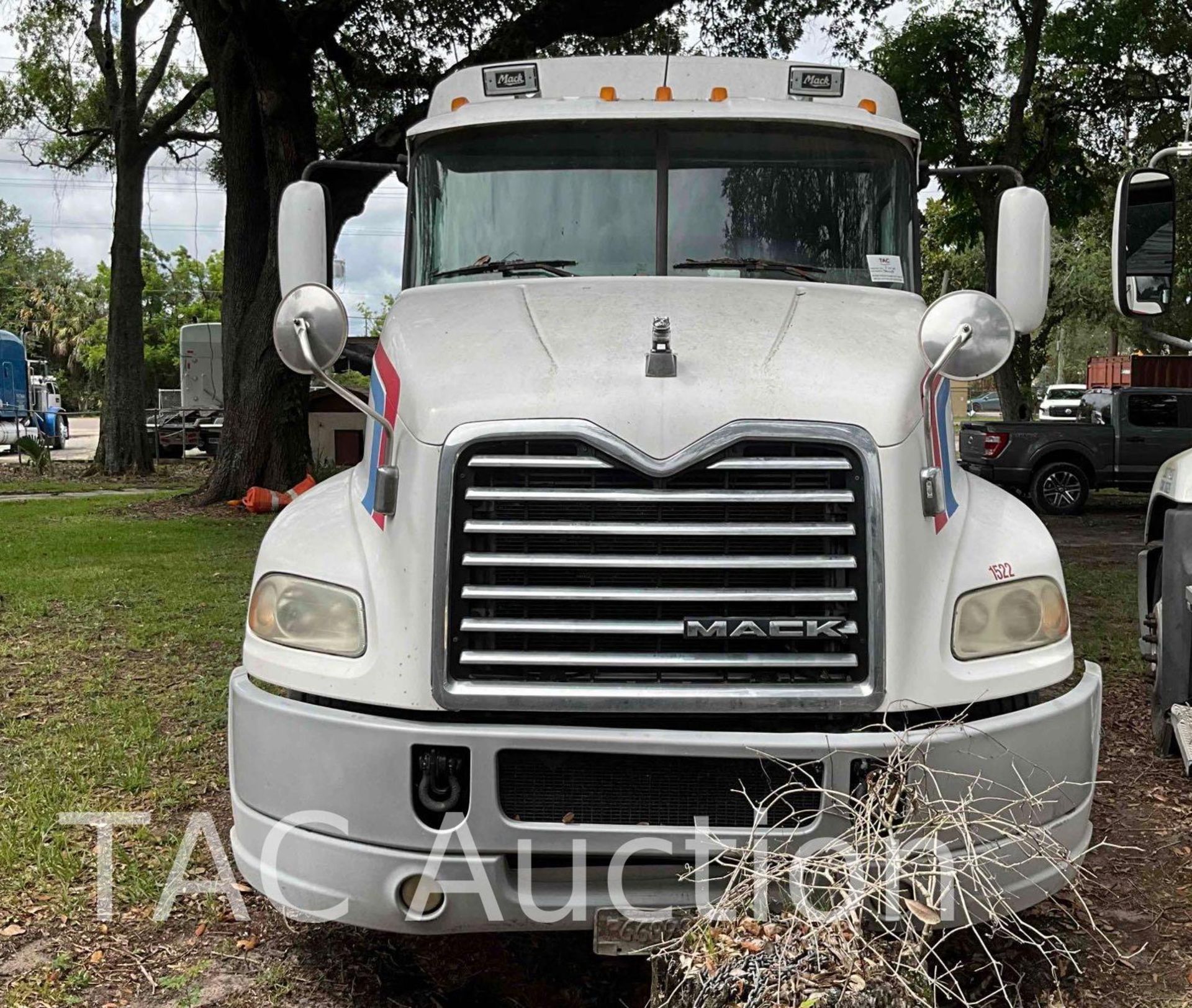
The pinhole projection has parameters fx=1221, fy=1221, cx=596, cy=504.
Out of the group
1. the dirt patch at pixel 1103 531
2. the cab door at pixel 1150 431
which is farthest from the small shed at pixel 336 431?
the cab door at pixel 1150 431

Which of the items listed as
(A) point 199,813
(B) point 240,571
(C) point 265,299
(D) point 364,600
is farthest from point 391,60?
(D) point 364,600

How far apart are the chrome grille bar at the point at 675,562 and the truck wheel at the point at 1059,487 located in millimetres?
15235

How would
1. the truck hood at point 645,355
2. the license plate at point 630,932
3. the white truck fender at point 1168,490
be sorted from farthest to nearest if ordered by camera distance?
1. the white truck fender at point 1168,490
2. the truck hood at point 645,355
3. the license plate at point 630,932

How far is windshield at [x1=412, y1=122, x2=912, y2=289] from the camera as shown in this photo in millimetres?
4469

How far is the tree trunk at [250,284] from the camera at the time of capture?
582 inches

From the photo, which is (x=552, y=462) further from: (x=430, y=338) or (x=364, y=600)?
(x=430, y=338)

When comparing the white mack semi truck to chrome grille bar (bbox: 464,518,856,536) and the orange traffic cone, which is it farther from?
the orange traffic cone

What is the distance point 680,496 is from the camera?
3072 mm

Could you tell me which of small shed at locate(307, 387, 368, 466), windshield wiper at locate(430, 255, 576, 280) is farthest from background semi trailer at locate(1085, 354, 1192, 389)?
windshield wiper at locate(430, 255, 576, 280)

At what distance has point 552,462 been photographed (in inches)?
122

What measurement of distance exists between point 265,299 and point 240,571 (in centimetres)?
563

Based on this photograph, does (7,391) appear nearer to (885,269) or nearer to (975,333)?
(885,269)

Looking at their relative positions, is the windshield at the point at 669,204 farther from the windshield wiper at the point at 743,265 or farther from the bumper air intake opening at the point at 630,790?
the bumper air intake opening at the point at 630,790

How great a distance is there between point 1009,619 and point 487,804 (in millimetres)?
1472
